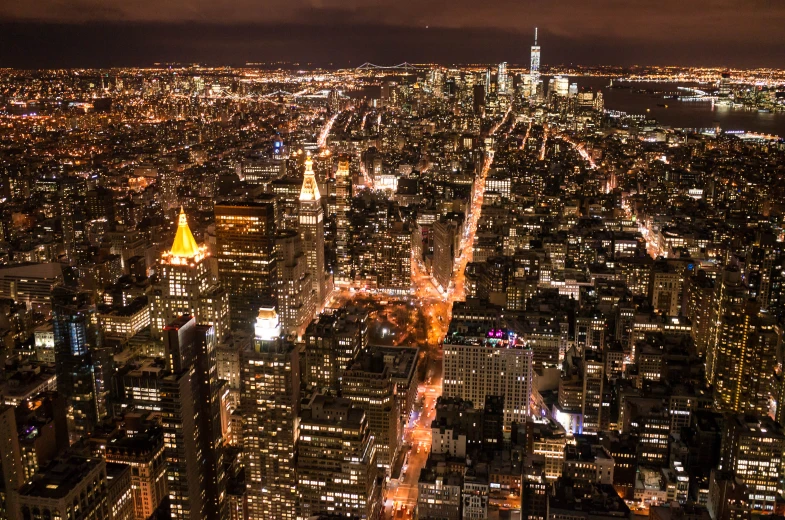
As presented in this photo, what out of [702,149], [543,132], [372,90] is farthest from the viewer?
[372,90]

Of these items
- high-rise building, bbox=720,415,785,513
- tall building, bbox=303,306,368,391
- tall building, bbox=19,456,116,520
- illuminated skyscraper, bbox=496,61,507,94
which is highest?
illuminated skyscraper, bbox=496,61,507,94

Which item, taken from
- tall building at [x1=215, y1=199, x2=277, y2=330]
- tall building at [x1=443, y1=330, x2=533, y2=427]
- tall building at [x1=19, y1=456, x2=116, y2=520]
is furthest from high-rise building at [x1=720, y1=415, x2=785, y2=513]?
tall building at [x1=215, y1=199, x2=277, y2=330]

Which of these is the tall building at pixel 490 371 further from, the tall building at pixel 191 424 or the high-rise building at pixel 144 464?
the high-rise building at pixel 144 464

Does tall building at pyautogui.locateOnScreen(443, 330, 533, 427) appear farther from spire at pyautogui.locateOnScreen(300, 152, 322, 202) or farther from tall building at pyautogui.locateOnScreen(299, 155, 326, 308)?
spire at pyautogui.locateOnScreen(300, 152, 322, 202)

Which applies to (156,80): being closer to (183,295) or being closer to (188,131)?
(188,131)

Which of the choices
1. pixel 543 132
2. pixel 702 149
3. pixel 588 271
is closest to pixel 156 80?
pixel 543 132
